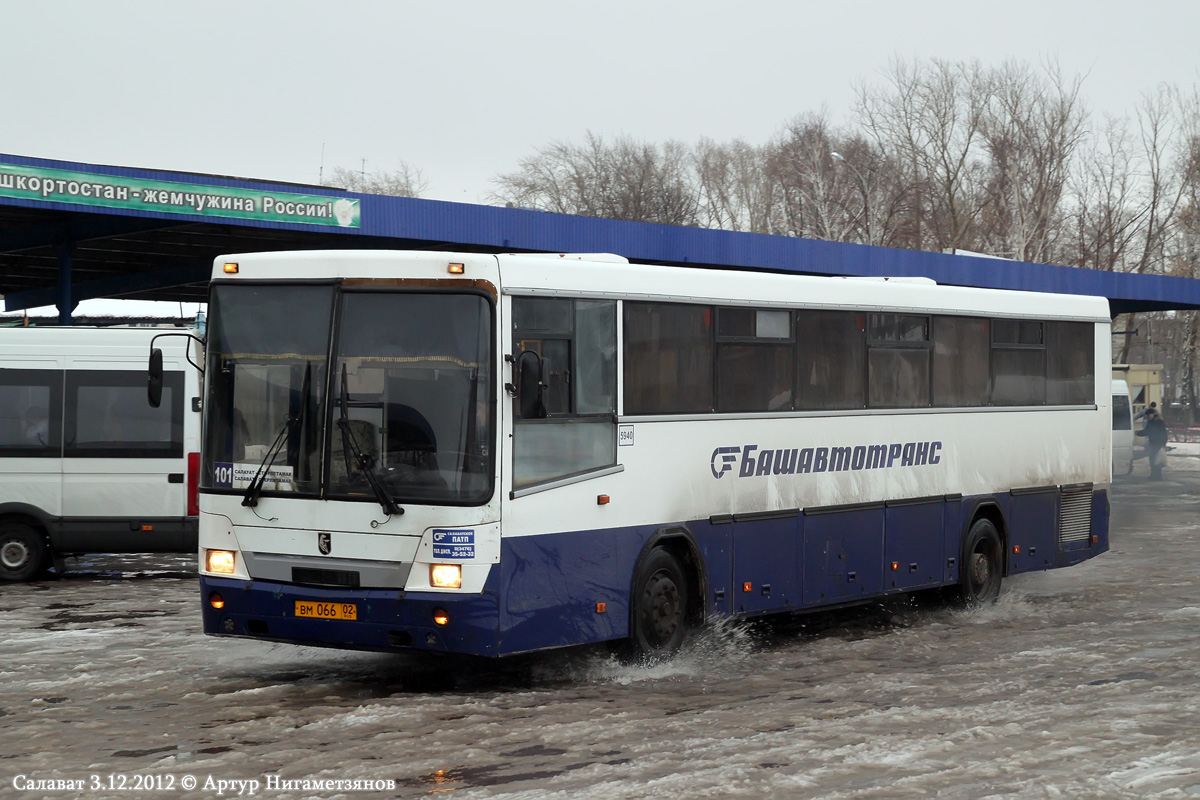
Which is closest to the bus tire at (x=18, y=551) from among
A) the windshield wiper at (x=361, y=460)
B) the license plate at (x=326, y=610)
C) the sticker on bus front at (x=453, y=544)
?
the license plate at (x=326, y=610)

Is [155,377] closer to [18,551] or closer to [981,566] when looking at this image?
[18,551]

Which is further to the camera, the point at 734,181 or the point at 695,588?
the point at 734,181

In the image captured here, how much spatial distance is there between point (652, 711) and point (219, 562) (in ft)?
10.00

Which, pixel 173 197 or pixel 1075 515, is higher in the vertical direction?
pixel 173 197

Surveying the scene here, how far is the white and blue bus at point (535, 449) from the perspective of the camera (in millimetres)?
8906

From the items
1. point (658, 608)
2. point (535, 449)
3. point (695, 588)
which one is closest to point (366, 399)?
point (535, 449)

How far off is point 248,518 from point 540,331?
2280mm

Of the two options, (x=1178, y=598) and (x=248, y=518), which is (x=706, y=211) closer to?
(x=1178, y=598)

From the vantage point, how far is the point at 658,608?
1033 centimetres

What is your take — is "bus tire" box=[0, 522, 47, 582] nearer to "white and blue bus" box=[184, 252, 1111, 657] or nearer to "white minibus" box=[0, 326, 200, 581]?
"white minibus" box=[0, 326, 200, 581]

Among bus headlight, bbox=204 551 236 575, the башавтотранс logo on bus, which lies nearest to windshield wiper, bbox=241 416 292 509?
bus headlight, bbox=204 551 236 575

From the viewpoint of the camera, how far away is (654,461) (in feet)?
33.8

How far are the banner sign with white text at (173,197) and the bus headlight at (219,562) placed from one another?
41.6 feet

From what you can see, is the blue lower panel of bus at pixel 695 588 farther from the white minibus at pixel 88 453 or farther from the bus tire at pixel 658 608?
the white minibus at pixel 88 453
